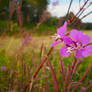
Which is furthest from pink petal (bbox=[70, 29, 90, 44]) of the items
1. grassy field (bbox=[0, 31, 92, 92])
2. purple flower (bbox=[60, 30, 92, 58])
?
grassy field (bbox=[0, 31, 92, 92])

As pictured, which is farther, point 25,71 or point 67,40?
point 25,71

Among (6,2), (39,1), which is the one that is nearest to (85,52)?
(6,2)

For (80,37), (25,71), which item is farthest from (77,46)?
(25,71)

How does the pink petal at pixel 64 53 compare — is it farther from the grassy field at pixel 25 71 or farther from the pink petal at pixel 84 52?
the grassy field at pixel 25 71

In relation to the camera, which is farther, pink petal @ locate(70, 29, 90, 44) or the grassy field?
the grassy field

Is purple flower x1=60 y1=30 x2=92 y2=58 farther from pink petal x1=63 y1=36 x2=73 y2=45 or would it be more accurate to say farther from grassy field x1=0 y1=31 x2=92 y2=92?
grassy field x1=0 y1=31 x2=92 y2=92

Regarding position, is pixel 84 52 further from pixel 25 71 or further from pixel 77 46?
pixel 25 71

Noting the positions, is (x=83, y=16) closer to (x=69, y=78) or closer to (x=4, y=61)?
(x=69, y=78)

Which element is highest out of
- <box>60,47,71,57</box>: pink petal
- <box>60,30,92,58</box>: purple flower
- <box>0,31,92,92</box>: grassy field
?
<box>60,30,92,58</box>: purple flower

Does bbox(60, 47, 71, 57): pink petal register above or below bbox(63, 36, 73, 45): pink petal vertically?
below
